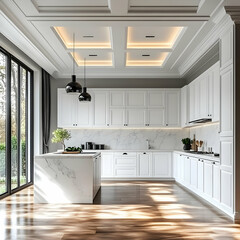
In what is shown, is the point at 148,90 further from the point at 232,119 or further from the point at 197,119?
the point at 232,119

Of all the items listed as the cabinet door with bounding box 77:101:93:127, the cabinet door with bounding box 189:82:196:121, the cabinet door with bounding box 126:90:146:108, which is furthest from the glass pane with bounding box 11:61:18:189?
the cabinet door with bounding box 189:82:196:121

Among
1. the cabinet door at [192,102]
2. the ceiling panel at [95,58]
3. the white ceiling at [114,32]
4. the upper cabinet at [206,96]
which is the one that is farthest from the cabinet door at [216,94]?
the ceiling panel at [95,58]

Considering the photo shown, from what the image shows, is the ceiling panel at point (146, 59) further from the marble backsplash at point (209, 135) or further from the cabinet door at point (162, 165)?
the cabinet door at point (162, 165)

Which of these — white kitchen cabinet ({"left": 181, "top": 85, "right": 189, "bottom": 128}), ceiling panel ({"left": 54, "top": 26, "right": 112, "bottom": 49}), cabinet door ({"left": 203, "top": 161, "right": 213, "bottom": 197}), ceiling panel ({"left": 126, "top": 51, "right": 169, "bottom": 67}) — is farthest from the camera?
white kitchen cabinet ({"left": 181, "top": 85, "right": 189, "bottom": 128})

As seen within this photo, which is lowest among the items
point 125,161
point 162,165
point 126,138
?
point 162,165

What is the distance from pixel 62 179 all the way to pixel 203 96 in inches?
128

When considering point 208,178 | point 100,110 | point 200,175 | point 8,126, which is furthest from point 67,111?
point 208,178

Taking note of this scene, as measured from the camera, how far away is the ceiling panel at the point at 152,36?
20.3ft

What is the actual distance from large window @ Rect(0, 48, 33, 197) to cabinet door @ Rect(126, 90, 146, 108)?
2513 mm

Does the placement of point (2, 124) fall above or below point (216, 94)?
below

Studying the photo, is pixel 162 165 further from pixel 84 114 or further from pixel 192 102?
pixel 84 114

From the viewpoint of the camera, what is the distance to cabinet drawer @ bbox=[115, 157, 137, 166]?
896 cm

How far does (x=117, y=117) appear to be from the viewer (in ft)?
30.2

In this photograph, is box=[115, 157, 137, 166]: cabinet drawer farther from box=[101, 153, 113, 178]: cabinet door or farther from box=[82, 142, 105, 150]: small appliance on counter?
box=[82, 142, 105, 150]: small appliance on counter
